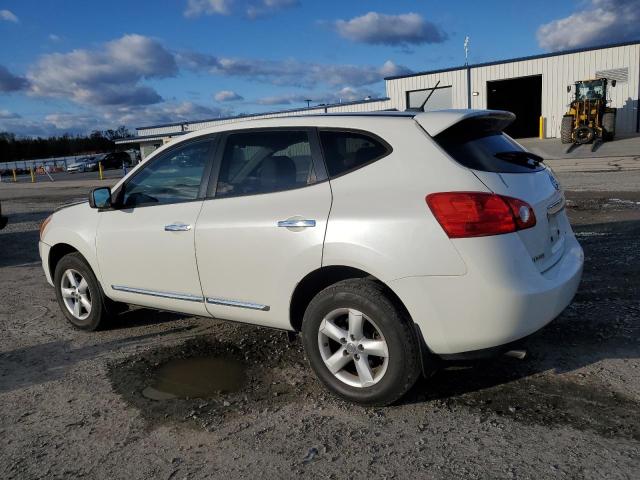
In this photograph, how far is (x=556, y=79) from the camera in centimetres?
3142

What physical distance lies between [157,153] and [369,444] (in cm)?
279

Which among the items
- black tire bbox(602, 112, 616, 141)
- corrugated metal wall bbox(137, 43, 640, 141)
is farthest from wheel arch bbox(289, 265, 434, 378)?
black tire bbox(602, 112, 616, 141)

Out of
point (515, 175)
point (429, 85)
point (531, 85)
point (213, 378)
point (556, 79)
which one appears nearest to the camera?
point (515, 175)

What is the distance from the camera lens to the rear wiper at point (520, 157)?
3.28 metres

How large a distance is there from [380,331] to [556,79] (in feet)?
109

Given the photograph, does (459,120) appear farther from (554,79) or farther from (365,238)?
(554,79)

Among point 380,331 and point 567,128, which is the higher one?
point 567,128

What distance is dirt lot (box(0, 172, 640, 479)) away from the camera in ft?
8.89

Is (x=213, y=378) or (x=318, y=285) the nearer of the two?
(x=318, y=285)

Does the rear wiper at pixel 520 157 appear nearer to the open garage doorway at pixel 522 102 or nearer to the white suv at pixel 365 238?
the white suv at pixel 365 238

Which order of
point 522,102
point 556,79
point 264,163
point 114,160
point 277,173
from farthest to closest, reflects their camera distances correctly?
point 114,160 < point 522,102 < point 556,79 < point 264,163 < point 277,173

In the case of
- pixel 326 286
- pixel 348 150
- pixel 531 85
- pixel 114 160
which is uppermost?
pixel 531 85

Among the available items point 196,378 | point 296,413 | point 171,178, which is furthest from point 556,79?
point 296,413

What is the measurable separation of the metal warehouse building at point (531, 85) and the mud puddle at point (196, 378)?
22385 mm
